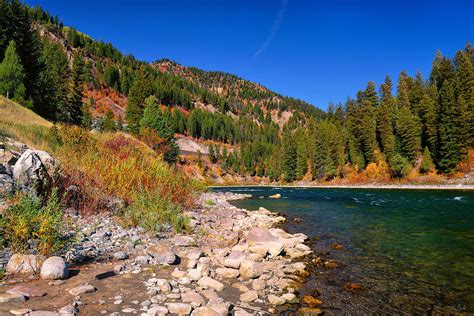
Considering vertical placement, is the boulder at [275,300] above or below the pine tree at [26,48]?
below

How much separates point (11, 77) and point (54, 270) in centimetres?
3816

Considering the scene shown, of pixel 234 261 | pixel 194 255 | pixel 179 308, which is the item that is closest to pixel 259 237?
pixel 234 261

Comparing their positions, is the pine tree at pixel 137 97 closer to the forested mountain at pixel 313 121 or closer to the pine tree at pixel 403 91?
the forested mountain at pixel 313 121

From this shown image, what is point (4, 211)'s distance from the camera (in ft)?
23.3

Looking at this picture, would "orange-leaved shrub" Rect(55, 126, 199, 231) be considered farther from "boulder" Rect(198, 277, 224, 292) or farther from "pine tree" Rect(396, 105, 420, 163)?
"pine tree" Rect(396, 105, 420, 163)

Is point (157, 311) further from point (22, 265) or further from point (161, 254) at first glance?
point (161, 254)

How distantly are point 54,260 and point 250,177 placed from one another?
13756 centimetres

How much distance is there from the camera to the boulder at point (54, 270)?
5.91 meters

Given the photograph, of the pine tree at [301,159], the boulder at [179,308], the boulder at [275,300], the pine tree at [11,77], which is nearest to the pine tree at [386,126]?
the pine tree at [301,159]

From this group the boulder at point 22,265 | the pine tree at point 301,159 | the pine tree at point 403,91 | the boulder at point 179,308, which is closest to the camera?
the boulder at point 179,308

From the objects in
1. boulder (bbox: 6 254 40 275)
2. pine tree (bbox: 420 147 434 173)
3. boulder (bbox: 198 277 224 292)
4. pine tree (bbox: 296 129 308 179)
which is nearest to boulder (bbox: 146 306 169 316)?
boulder (bbox: 198 277 224 292)

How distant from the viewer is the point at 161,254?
8.40 meters

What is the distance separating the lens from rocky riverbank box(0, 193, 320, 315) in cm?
527

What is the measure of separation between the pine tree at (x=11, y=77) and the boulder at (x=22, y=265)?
35.7 meters
